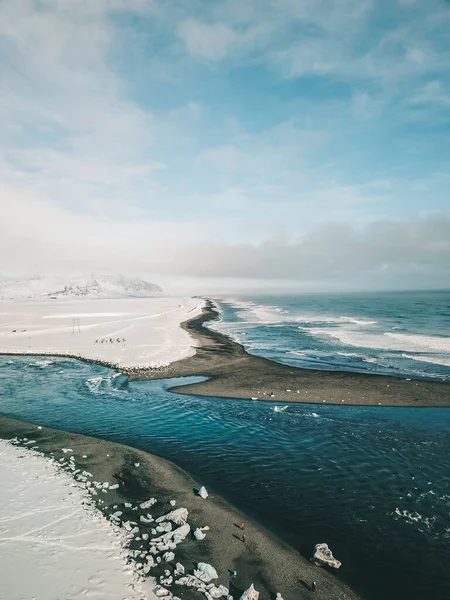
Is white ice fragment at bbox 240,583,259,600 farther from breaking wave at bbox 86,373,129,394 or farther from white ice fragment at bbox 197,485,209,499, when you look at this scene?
breaking wave at bbox 86,373,129,394

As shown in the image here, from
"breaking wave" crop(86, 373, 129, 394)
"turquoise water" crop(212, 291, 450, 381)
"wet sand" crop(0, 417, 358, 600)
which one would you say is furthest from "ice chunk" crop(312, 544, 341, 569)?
"turquoise water" crop(212, 291, 450, 381)

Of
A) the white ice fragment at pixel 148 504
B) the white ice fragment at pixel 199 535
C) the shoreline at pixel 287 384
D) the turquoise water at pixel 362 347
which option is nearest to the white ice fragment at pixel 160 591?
the white ice fragment at pixel 199 535

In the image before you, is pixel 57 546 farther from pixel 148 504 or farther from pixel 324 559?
pixel 324 559

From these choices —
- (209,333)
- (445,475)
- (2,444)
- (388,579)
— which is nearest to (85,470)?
(2,444)

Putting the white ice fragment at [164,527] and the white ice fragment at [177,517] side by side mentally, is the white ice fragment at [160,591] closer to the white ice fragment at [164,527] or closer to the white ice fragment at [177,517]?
the white ice fragment at [164,527]

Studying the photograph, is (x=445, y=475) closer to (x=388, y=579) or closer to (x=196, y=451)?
(x=388, y=579)

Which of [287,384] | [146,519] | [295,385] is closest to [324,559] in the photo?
[146,519]

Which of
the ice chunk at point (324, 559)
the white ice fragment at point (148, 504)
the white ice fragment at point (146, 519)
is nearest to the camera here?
the ice chunk at point (324, 559)
